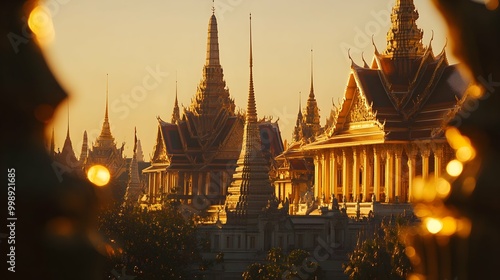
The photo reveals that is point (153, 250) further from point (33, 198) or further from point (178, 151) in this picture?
point (178, 151)

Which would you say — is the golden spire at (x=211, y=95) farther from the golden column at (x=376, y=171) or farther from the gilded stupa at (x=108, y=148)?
the golden column at (x=376, y=171)

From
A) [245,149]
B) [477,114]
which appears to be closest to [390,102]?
[245,149]

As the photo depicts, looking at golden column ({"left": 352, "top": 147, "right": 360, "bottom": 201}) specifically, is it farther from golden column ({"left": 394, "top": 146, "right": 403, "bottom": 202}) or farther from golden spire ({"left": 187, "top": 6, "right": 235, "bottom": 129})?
golden spire ({"left": 187, "top": 6, "right": 235, "bottom": 129})

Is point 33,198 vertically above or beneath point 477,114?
beneath

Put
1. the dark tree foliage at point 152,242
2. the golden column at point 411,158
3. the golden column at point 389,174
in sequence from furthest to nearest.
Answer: the golden column at point 389,174
the golden column at point 411,158
the dark tree foliage at point 152,242

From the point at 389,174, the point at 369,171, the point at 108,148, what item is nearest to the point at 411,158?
the point at 389,174

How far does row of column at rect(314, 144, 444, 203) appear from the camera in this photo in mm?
74750

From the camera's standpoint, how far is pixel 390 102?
77.2m

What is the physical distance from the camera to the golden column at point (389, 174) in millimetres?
75562

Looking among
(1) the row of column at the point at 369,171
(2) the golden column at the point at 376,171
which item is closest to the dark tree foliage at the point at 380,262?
(1) the row of column at the point at 369,171

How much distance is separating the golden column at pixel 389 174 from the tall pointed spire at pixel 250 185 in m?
6.29

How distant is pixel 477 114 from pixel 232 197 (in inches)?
2676

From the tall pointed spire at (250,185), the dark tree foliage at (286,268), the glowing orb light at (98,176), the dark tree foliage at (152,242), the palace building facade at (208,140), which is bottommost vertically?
the dark tree foliage at (286,268)

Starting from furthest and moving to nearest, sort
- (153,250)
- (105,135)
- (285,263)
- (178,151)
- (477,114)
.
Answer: (105,135) < (178,151) < (285,263) < (153,250) < (477,114)
